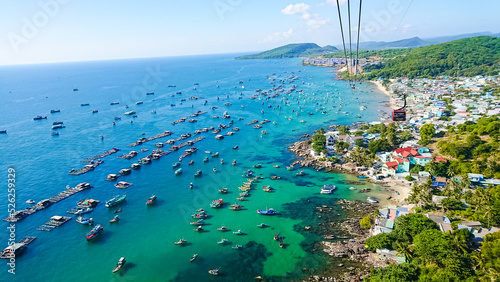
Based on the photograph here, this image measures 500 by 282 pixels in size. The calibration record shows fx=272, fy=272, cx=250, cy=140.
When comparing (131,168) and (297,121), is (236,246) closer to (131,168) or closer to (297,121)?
(131,168)

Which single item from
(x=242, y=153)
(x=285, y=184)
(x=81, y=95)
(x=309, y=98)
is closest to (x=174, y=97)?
(x=81, y=95)

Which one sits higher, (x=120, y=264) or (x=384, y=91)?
(x=384, y=91)

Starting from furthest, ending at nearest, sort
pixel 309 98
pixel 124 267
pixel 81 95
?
1. pixel 81 95
2. pixel 309 98
3. pixel 124 267

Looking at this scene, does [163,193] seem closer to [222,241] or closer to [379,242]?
[222,241]

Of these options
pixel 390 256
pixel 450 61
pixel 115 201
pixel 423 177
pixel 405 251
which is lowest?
pixel 390 256

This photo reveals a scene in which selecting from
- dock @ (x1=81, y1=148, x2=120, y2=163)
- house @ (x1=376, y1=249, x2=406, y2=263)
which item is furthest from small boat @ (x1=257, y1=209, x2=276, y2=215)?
dock @ (x1=81, y1=148, x2=120, y2=163)

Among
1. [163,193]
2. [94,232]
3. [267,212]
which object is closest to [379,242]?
[267,212]

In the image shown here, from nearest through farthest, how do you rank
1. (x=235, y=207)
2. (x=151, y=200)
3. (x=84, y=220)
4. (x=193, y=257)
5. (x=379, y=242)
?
(x=379, y=242) < (x=193, y=257) < (x=84, y=220) < (x=235, y=207) < (x=151, y=200)
